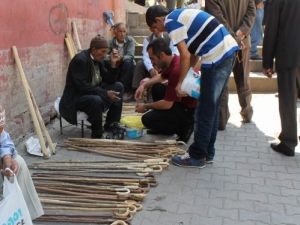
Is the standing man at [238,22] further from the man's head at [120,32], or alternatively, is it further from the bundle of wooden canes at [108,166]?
the man's head at [120,32]

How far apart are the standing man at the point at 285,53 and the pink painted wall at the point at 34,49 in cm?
269

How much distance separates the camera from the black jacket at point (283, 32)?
491 centimetres

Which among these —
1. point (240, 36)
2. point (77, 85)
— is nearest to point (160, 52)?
point (77, 85)

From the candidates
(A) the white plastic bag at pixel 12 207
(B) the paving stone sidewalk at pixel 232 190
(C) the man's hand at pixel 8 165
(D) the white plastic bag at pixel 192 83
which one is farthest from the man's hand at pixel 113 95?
(A) the white plastic bag at pixel 12 207

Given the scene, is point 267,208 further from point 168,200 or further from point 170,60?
point 170,60

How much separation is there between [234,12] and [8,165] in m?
4.03

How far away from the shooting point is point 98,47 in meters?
5.52

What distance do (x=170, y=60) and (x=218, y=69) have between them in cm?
82

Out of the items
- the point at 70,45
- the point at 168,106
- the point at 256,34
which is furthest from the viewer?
the point at 256,34

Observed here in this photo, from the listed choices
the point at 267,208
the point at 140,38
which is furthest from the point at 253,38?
the point at 267,208

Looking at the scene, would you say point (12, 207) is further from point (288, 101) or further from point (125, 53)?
point (125, 53)

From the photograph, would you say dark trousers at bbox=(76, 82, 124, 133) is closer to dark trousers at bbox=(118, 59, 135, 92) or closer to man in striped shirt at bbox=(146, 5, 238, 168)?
man in striped shirt at bbox=(146, 5, 238, 168)

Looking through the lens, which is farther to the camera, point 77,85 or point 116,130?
point 116,130

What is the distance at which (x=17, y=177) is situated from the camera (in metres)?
2.92
